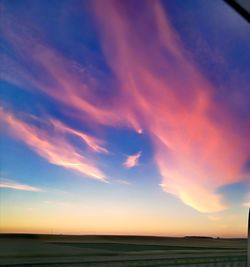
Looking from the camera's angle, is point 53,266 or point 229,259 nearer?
point 53,266

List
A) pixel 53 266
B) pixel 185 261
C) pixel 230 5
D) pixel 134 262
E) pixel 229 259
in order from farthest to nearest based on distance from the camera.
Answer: pixel 229 259
pixel 185 261
pixel 134 262
pixel 53 266
pixel 230 5

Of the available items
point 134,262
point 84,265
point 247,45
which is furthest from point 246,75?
point 84,265

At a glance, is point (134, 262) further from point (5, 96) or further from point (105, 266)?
point (5, 96)

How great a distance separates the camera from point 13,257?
2236mm

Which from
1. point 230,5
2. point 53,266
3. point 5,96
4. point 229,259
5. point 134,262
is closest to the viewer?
point 5,96

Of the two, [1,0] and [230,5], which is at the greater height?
[230,5]

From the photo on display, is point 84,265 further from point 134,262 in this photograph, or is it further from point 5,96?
point 5,96

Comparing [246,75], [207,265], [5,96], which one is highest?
[246,75]

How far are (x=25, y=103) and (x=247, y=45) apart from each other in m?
1.84

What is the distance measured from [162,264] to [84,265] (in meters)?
0.93

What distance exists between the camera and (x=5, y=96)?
1619mm

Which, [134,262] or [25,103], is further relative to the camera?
[134,262]

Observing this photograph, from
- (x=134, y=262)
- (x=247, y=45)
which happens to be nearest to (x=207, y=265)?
(x=134, y=262)

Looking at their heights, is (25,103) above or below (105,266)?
above
